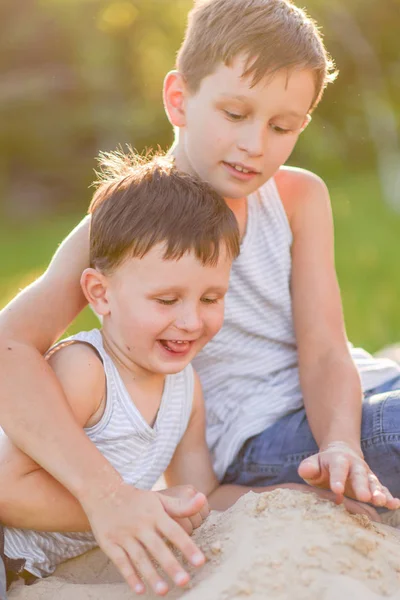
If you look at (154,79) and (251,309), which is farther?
(154,79)

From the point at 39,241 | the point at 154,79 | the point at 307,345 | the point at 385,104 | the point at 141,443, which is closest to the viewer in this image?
the point at 141,443

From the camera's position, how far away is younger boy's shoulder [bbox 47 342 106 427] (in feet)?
7.39

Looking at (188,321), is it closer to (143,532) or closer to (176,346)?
(176,346)

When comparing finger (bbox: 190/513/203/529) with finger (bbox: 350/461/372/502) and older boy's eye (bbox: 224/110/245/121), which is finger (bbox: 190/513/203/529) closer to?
finger (bbox: 350/461/372/502)

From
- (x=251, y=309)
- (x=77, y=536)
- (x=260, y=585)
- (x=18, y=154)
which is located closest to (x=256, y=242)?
(x=251, y=309)

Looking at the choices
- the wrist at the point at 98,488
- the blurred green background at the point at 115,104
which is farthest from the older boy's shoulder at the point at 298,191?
the blurred green background at the point at 115,104

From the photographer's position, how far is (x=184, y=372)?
2.58 meters

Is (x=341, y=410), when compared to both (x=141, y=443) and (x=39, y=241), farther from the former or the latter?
(x=39, y=241)

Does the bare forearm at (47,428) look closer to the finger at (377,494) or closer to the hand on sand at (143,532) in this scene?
the hand on sand at (143,532)

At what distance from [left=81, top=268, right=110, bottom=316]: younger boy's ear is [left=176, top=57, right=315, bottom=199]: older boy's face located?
482mm

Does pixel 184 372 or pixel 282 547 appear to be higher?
pixel 184 372

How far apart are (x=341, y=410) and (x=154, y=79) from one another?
8.70 metres

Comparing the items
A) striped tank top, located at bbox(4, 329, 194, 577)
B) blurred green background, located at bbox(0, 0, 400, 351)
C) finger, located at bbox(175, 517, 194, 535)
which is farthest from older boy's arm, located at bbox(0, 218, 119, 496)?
blurred green background, located at bbox(0, 0, 400, 351)

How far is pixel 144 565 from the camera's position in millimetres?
1872
